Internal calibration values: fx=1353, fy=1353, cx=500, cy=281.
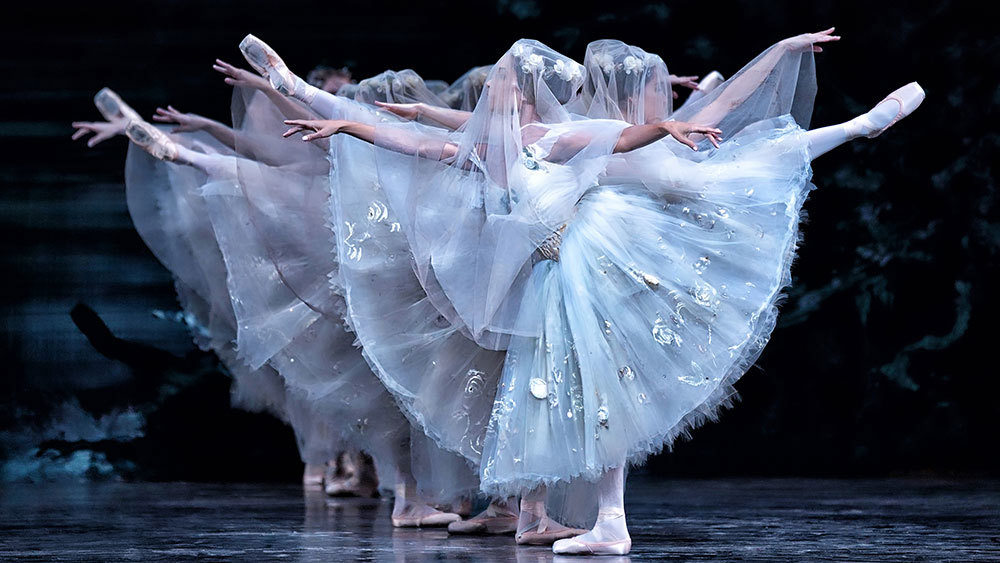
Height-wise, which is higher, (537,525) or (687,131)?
(687,131)

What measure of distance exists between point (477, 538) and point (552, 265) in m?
0.74

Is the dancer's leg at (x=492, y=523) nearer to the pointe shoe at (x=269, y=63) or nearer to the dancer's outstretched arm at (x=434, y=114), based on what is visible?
the dancer's outstretched arm at (x=434, y=114)

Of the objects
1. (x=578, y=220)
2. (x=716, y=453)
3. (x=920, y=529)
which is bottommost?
(x=920, y=529)

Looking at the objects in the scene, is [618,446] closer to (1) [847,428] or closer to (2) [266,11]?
(1) [847,428]

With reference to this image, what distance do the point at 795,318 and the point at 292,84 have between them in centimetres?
268

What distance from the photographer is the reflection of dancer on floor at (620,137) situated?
2885 millimetres

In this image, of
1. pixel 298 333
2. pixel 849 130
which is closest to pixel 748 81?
pixel 849 130

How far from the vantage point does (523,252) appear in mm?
2945

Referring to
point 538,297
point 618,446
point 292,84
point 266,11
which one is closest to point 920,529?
point 618,446

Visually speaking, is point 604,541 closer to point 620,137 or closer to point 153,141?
point 620,137

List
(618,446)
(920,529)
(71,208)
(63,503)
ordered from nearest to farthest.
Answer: (618,446) → (920,529) → (63,503) → (71,208)

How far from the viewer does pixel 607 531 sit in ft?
9.50

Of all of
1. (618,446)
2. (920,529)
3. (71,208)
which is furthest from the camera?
(71,208)

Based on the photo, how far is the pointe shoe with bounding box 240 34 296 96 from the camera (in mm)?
3268
